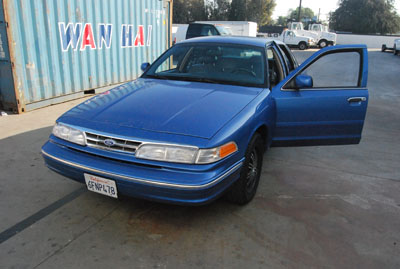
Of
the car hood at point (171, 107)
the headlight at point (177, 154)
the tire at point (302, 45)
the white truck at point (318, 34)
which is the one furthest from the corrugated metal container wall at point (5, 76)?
the white truck at point (318, 34)

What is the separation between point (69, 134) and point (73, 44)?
496cm

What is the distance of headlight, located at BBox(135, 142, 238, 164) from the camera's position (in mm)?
2537

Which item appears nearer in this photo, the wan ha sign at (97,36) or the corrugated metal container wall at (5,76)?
the corrugated metal container wall at (5,76)

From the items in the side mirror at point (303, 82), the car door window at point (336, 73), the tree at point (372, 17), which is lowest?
the car door window at point (336, 73)

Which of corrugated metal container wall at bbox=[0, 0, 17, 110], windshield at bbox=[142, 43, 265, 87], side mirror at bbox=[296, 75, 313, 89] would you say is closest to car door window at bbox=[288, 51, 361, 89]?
side mirror at bbox=[296, 75, 313, 89]

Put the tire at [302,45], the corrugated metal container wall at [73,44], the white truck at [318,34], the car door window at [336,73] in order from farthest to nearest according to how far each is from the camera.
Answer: the white truck at [318,34] → the tire at [302,45] → the corrugated metal container wall at [73,44] → the car door window at [336,73]

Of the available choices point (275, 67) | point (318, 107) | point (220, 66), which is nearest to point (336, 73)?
point (275, 67)

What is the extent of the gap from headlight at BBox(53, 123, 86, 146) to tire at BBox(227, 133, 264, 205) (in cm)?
136

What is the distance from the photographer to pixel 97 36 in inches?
308

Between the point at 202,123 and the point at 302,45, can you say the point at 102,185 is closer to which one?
the point at 202,123

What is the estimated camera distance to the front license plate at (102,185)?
266cm

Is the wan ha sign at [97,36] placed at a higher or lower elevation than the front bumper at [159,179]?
higher

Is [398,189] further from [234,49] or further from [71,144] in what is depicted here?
[71,144]

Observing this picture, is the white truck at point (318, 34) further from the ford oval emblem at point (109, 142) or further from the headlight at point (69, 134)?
the ford oval emblem at point (109, 142)
